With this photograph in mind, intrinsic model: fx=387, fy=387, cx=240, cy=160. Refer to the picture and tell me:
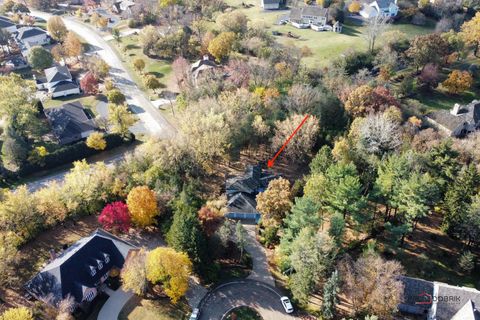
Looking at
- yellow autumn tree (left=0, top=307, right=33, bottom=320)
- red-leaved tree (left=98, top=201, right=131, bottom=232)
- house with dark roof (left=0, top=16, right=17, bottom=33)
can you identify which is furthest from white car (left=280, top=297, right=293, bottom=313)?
house with dark roof (left=0, top=16, right=17, bottom=33)

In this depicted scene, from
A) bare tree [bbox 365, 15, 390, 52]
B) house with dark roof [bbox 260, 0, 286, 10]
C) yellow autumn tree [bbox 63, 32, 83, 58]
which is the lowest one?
yellow autumn tree [bbox 63, 32, 83, 58]

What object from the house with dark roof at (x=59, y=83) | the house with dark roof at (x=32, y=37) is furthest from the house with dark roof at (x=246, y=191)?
the house with dark roof at (x=32, y=37)

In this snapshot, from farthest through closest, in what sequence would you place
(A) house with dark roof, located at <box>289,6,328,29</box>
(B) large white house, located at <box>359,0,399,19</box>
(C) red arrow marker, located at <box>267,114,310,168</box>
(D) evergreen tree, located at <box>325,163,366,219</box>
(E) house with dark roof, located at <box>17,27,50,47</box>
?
1. (B) large white house, located at <box>359,0,399,19</box>
2. (A) house with dark roof, located at <box>289,6,328,29</box>
3. (E) house with dark roof, located at <box>17,27,50,47</box>
4. (C) red arrow marker, located at <box>267,114,310,168</box>
5. (D) evergreen tree, located at <box>325,163,366,219</box>

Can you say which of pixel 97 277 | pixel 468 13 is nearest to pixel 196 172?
pixel 97 277

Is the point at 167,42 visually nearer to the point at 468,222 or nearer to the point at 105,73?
the point at 105,73

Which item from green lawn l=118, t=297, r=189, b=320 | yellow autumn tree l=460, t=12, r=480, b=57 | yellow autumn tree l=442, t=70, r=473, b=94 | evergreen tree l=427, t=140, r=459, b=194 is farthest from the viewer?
yellow autumn tree l=460, t=12, r=480, b=57

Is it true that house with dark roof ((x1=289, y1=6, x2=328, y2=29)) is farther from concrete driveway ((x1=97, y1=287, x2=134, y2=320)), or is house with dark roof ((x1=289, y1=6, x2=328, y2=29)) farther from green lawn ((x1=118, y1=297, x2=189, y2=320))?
concrete driveway ((x1=97, y1=287, x2=134, y2=320))

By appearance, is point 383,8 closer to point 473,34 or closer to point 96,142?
point 473,34
